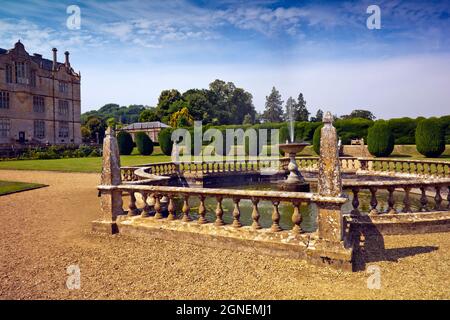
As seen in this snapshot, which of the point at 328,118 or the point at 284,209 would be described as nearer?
the point at 328,118

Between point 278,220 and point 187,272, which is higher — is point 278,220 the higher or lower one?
the higher one

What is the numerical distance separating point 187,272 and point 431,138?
24.4m

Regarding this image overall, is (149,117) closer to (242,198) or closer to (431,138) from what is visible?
(431,138)

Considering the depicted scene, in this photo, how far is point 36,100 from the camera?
→ 46875mm

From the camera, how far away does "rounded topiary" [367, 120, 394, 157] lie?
26.0m

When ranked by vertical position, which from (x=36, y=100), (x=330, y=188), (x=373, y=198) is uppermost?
(x=36, y=100)

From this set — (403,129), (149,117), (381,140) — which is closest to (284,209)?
(381,140)

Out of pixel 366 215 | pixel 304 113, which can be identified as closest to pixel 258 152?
pixel 366 215

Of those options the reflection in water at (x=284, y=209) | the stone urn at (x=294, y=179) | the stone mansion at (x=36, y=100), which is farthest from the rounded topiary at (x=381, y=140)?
the stone mansion at (x=36, y=100)

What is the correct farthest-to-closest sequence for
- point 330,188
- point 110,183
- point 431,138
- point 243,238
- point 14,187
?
point 431,138 < point 14,187 < point 110,183 < point 243,238 < point 330,188

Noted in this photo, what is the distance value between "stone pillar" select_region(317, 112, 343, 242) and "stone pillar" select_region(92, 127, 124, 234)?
4463mm

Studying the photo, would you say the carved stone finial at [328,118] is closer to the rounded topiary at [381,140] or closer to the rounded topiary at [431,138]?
the rounded topiary at [431,138]

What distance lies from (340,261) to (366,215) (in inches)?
94.2
